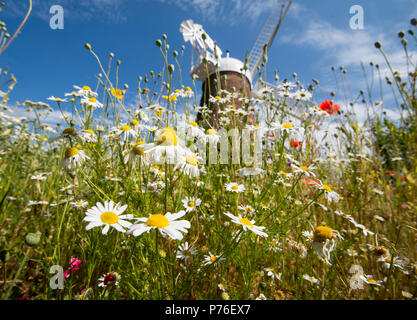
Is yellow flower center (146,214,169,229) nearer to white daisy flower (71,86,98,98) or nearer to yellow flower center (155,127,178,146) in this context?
yellow flower center (155,127,178,146)

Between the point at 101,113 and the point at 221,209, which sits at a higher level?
the point at 101,113

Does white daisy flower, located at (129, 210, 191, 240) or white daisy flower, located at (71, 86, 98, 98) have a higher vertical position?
white daisy flower, located at (71, 86, 98, 98)

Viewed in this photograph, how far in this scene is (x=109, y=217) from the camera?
60 cm

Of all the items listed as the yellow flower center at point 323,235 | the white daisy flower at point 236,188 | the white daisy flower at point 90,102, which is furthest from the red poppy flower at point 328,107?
the white daisy flower at point 90,102

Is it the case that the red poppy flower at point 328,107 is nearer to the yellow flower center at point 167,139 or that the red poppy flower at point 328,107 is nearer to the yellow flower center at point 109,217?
the yellow flower center at point 167,139

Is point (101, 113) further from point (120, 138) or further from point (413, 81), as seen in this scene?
point (413, 81)

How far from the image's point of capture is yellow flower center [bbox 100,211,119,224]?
0.58 m

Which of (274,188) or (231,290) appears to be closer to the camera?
(231,290)

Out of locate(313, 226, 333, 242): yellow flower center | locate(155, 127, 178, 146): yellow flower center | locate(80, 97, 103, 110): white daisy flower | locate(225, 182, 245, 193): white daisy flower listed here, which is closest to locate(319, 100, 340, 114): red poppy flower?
locate(225, 182, 245, 193): white daisy flower

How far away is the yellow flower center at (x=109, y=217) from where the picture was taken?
0.58 metres

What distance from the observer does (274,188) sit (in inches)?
47.9
